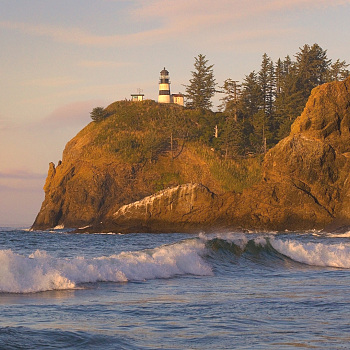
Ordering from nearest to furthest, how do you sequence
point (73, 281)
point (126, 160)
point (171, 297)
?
1. point (171, 297)
2. point (73, 281)
3. point (126, 160)

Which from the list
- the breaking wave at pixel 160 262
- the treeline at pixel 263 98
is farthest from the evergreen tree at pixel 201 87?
the breaking wave at pixel 160 262

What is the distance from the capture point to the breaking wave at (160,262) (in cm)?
1568

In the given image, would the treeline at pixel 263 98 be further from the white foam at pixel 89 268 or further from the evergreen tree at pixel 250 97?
the white foam at pixel 89 268

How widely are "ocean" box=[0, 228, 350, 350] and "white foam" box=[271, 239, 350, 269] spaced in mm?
2120

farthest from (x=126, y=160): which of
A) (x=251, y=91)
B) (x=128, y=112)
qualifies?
(x=251, y=91)

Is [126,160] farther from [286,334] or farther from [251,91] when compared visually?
[286,334]

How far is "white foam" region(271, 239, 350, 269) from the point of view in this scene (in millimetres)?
25953

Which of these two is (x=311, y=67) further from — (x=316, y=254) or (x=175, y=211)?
(x=316, y=254)

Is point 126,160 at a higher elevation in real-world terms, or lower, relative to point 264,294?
higher

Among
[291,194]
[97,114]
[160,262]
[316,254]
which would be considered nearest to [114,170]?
[97,114]

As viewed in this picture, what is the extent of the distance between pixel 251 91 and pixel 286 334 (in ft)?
284

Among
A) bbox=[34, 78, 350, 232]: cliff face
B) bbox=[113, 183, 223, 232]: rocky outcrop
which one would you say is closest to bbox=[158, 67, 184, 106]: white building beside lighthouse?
bbox=[34, 78, 350, 232]: cliff face

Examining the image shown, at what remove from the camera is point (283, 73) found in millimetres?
100375

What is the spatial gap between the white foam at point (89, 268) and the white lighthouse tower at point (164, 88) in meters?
80.6
